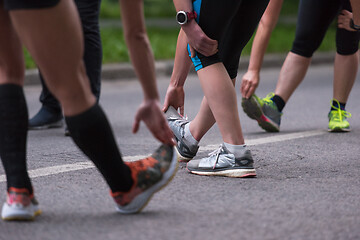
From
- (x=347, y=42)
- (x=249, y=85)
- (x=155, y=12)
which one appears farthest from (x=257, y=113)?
(x=155, y=12)

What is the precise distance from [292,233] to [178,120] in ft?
4.59

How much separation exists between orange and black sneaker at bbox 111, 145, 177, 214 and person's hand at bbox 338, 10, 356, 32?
250 centimetres

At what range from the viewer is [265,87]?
8.00 metres

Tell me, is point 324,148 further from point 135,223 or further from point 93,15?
point 135,223

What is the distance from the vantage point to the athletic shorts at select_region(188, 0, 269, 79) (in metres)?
3.10

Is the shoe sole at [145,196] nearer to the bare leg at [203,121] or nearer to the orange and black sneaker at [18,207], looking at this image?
the orange and black sneaker at [18,207]

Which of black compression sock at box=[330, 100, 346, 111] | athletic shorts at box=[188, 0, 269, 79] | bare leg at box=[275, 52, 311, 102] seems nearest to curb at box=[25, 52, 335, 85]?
bare leg at box=[275, 52, 311, 102]

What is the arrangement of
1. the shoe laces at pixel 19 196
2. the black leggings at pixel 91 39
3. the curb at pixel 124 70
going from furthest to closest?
1. the curb at pixel 124 70
2. the black leggings at pixel 91 39
3. the shoe laces at pixel 19 196

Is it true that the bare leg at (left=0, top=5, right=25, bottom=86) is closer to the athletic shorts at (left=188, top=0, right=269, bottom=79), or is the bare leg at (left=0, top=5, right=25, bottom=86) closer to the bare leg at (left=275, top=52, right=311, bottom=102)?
the athletic shorts at (left=188, top=0, right=269, bottom=79)

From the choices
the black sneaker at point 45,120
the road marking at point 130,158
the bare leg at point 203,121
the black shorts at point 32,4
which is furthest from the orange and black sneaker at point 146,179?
the black sneaker at point 45,120

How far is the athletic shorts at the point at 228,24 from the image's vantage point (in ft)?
10.2

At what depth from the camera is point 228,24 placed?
3152mm

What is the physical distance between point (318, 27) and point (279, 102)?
556 mm

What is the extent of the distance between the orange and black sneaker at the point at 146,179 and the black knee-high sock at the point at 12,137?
323 mm
